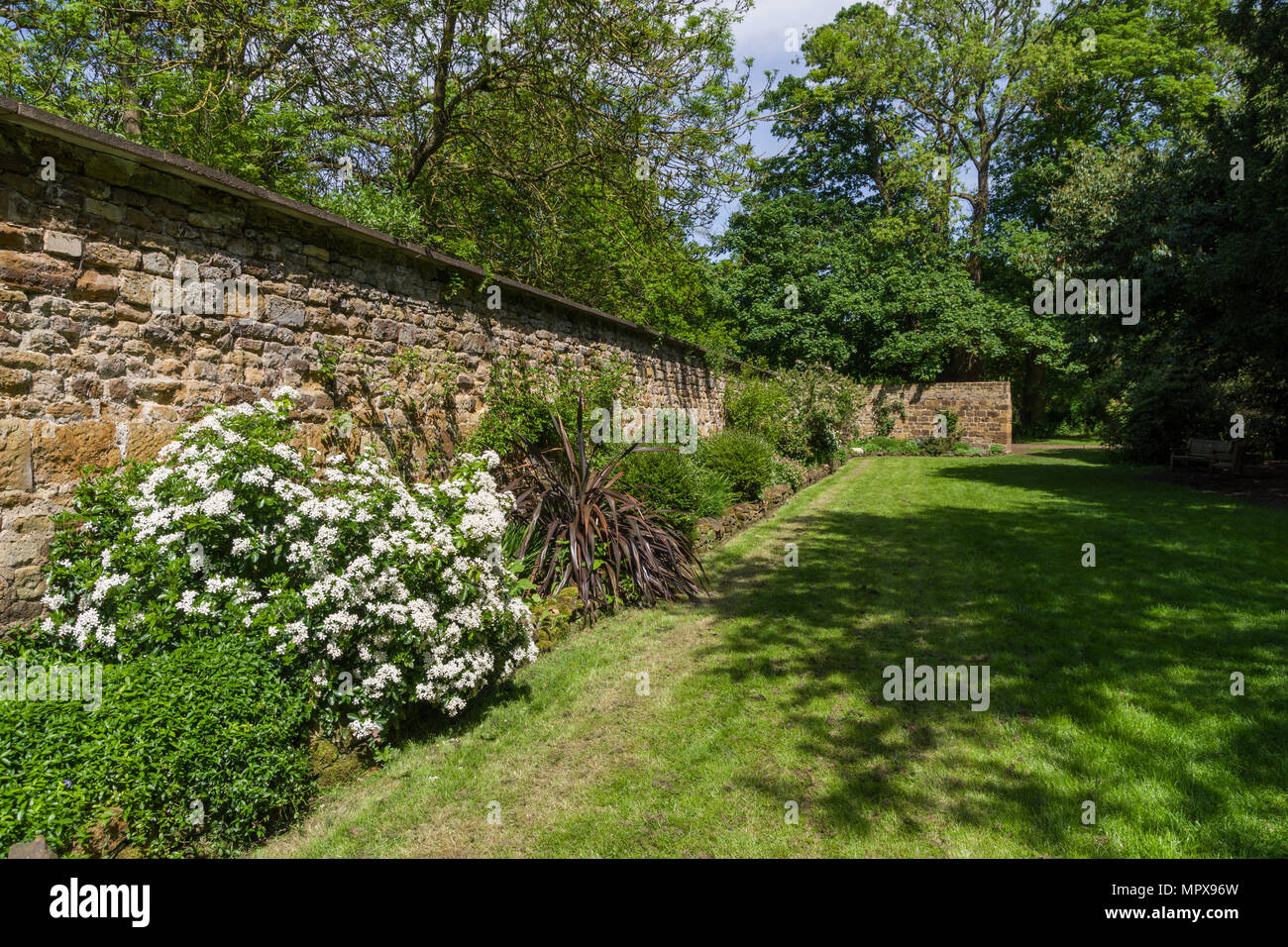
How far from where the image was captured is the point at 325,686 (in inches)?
127

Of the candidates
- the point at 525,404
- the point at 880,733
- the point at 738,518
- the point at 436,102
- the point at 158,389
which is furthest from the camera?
the point at 738,518

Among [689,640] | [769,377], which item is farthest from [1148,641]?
[769,377]

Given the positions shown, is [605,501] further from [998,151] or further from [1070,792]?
[998,151]

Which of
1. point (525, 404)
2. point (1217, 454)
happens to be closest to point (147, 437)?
point (525, 404)

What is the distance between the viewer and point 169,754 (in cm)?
251

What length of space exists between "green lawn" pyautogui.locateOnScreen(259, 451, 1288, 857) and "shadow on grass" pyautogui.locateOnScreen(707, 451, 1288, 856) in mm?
18

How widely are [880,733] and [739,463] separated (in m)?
A: 7.17

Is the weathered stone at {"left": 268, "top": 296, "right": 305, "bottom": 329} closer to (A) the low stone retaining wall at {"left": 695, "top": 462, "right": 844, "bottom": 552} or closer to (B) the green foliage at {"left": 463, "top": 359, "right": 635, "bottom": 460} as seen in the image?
(B) the green foliage at {"left": 463, "top": 359, "right": 635, "bottom": 460}

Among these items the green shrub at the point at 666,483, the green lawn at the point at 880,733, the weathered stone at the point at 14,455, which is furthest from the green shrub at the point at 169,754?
the green shrub at the point at 666,483

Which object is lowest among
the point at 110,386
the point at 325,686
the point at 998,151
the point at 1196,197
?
the point at 325,686

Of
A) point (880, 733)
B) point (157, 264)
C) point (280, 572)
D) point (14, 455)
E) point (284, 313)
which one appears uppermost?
point (157, 264)

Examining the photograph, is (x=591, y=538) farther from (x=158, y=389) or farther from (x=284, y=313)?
(x=158, y=389)

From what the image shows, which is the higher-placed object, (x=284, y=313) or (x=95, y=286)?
(x=284, y=313)
